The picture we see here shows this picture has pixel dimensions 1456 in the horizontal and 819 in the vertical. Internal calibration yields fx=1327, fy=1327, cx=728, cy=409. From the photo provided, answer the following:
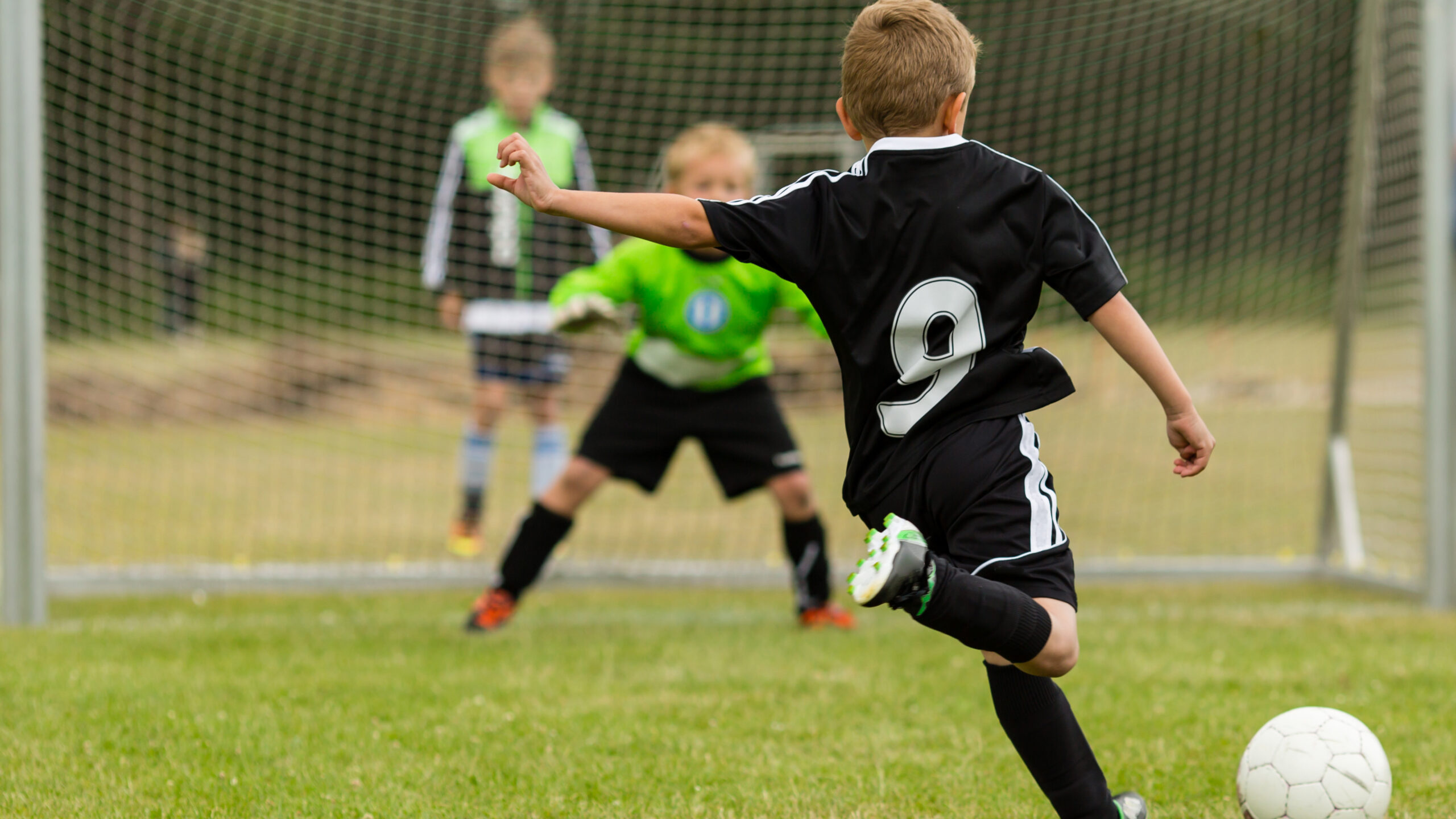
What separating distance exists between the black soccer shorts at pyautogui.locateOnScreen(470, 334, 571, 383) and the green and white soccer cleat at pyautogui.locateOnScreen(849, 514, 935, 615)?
361 centimetres

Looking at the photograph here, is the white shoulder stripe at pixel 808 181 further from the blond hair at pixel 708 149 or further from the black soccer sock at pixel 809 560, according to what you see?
the black soccer sock at pixel 809 560

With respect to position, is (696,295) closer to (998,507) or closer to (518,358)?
(518,358)

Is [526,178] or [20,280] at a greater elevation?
[526,178]

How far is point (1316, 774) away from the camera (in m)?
2.18

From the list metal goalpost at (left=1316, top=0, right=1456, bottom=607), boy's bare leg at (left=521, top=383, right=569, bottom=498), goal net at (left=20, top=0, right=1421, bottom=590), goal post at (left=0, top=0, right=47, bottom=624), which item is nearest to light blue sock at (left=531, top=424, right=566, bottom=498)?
Result: boy's bare leg at (left=521, top=383, right=569, bottom=498)

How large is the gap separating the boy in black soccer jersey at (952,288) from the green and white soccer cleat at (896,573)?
0.14 metres

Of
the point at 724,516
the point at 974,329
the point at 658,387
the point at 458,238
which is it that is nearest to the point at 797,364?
the point at 724,516

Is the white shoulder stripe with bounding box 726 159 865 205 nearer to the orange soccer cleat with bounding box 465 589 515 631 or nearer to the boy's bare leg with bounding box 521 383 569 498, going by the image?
the orange soccer cleat with bounding box 465 589 515 631

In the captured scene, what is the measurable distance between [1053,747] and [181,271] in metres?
5.37

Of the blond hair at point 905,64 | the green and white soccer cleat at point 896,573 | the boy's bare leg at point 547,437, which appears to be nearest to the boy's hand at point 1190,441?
the green and white soccer cleat at point 896,573

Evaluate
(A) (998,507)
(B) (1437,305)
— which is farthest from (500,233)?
(A) (998,507)

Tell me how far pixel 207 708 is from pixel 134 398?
4726mm

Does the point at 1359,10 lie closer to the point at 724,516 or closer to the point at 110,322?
the point at 724,516

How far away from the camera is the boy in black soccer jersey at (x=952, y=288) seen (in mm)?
2004
